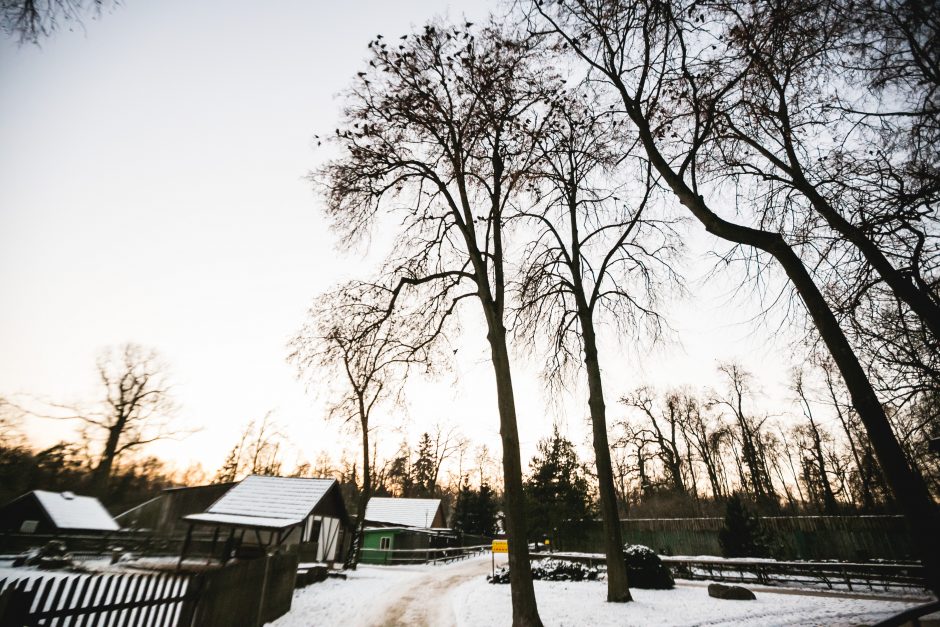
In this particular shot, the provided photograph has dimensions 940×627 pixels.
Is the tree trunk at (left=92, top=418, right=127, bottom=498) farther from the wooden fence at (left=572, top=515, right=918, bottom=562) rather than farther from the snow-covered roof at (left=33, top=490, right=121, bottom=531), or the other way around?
the wooden fence at (left=572, top=515, right=918, bottom=562)

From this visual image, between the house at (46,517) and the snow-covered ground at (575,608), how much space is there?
24.9 m

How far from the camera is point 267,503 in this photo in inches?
675

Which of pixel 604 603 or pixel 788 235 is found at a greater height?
pixel 788 235

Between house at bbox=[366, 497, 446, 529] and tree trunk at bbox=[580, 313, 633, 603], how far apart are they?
2880cm

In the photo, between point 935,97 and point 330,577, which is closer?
point 935,97

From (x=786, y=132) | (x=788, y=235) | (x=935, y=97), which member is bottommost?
(x=788, y=235)

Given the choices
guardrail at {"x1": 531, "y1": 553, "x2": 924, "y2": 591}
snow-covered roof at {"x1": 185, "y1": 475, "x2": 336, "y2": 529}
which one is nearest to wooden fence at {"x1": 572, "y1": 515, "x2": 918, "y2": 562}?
guardrail at {"x1": 531, "y1": 553, "x2": 924, "y2": 591}

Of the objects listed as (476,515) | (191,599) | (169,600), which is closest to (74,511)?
(476,515)

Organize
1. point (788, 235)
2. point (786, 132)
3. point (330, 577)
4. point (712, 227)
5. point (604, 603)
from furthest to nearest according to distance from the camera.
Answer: point (330, 577) → point (604, 603) → point (786, 132) → point (788, 235) → point (712, 227)

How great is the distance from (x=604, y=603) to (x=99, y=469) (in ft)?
134

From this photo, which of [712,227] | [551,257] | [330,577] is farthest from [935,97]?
[330,577]

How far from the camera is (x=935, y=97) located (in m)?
6.49

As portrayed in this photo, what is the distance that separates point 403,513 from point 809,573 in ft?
98.2

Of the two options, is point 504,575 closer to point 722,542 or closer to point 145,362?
point 722,542
